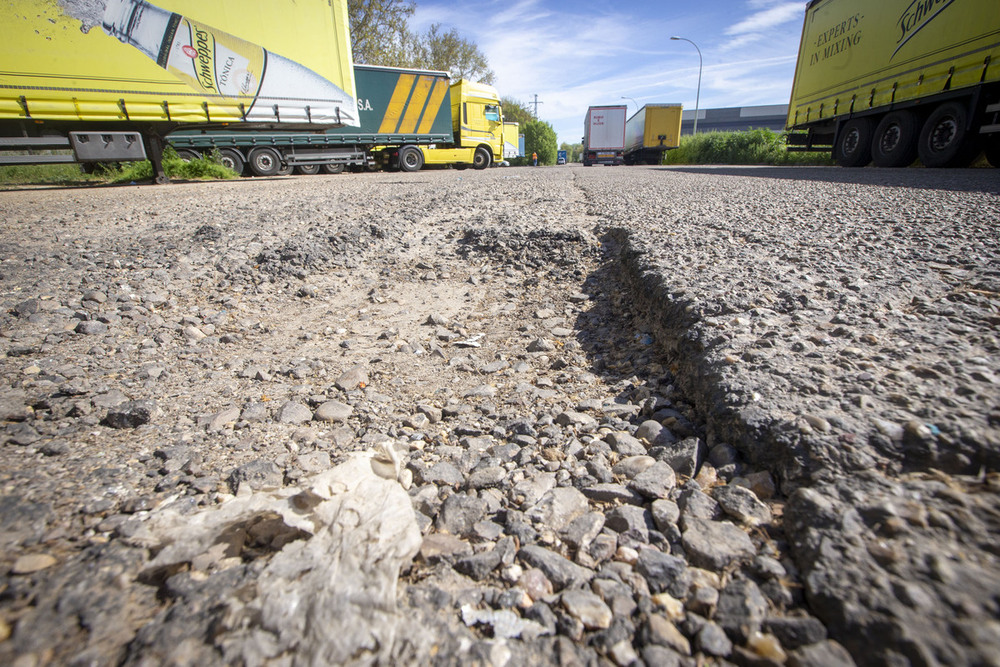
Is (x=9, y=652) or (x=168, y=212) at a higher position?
(x=168, y=212)

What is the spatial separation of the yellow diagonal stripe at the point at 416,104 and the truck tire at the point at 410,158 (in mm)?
654

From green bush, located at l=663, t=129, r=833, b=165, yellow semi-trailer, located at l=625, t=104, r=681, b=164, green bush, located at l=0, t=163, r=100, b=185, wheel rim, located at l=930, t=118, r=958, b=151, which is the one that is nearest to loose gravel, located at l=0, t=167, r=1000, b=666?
wheel rim, located at l=930, t=118, r=958, b=151

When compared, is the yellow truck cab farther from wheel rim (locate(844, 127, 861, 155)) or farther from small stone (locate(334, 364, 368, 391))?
small stone (locate(334, 364, 368, 391))

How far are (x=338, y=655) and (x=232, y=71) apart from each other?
12.8 metres

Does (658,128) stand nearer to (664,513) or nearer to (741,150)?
(741,150)

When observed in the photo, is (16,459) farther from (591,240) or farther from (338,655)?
(591,240)

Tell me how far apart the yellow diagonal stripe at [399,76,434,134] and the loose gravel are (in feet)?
53.2

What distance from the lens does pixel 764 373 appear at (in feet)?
4.63


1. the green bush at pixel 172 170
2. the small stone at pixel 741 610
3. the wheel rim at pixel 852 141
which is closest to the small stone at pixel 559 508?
the small stone at pixel 741 610

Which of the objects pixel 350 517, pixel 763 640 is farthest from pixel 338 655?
pixel 763 640

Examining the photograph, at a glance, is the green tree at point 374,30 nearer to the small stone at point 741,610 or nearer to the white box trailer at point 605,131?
the white box trailer at point 605,131

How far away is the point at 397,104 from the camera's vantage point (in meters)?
17.3

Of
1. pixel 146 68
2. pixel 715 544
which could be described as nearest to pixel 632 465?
pixel 715 544

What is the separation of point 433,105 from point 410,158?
93.2 inches
